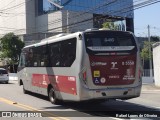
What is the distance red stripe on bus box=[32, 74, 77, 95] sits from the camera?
48.5 feet

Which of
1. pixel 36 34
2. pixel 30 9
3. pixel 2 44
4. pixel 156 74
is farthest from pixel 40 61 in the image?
pixel 30 9

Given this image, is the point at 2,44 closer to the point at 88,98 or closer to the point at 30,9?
the point at 30,9

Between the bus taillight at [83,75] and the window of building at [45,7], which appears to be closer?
the bus taillight at [83,75]

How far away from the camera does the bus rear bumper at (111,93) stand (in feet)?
45.9

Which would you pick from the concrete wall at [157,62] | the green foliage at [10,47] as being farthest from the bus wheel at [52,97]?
the green foliage at [10,47]

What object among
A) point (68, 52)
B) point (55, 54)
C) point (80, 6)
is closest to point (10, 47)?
point (80, 6)

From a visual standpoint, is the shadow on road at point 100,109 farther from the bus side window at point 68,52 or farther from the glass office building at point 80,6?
the glass office building at point 80,6

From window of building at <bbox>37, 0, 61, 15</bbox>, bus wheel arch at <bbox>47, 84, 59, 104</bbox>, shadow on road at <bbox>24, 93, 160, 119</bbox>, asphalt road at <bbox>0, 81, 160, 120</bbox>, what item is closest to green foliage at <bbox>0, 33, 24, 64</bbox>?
window of building at <bbox>37, 0, 61, 15</bbox>

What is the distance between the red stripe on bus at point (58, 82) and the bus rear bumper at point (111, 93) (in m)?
0.66

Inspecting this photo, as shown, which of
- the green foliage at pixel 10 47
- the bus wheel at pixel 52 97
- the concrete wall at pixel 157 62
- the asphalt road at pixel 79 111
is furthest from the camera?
the green foliage at pixel 10 47

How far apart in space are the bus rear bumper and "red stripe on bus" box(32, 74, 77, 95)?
66cm

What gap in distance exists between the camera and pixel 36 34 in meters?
87.2

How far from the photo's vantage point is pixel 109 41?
1465 centimetres

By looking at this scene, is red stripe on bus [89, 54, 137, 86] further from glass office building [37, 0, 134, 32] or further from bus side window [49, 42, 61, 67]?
glass office building [37, 0, 134, 32]
